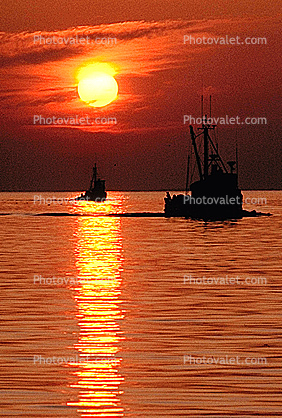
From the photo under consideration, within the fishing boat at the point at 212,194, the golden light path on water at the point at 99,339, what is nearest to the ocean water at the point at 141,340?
the golden light path on water at the point at 99,339

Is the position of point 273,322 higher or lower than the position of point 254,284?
lower

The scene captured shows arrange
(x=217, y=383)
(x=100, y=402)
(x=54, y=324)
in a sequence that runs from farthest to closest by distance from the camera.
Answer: (x=54, y=324)
(x=217, y=383)
(x=100, y=402)

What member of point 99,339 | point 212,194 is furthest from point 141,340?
point 212,194

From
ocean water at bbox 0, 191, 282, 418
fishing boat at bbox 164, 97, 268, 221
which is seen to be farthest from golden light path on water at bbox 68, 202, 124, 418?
fishing boat at bbox 164, 97, 268, 221

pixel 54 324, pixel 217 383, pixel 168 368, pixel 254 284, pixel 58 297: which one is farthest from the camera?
pixel 254 284

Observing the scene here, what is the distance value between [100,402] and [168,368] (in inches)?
148

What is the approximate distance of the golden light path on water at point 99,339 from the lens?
1867 centimetres

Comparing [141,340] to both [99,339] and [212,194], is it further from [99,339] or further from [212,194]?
[212,194]

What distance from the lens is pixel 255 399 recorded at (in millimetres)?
18906

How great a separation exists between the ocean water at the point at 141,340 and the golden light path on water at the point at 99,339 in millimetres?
37

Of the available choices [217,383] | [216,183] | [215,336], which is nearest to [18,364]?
[217,383]

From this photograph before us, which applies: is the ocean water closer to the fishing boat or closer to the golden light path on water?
the golden light path on water

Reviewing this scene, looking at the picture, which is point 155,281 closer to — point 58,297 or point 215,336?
point 58,297

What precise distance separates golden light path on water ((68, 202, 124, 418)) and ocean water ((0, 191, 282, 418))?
37 mm
